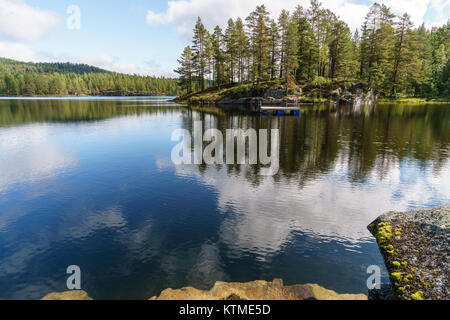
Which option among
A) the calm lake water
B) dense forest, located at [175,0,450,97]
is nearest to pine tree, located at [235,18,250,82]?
dense forest, located at [175,0,450,97]

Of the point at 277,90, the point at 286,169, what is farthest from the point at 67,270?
the point at 277,90

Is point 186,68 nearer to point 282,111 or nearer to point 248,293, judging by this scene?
point 282,111

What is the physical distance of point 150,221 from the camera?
A: 13352 mm

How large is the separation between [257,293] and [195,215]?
6.29m

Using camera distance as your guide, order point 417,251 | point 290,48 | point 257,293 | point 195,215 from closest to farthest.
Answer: point 257,293
point 417,251
point 195,215
point 290,48

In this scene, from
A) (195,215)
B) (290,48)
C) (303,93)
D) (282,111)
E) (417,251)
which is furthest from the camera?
(303,93)

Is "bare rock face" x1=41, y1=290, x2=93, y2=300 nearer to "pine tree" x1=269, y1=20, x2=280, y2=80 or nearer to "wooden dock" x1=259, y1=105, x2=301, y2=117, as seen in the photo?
"wooden dock" x1=259, y1=105, x2=301, y2=117

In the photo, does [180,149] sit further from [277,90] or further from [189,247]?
[277,90]

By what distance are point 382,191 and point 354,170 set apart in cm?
427

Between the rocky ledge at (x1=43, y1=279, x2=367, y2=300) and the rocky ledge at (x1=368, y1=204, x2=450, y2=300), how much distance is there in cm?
151

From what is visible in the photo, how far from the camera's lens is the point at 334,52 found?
88.3 m

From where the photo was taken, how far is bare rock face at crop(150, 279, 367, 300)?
27.3 ft

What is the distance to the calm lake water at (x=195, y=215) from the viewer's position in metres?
9.65

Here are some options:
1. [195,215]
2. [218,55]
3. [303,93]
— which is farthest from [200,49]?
[195,215]
